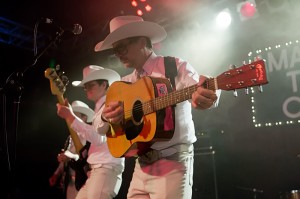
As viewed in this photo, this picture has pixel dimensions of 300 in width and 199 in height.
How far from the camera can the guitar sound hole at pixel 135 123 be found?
3039 mm

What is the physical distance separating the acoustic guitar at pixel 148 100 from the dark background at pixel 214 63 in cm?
208

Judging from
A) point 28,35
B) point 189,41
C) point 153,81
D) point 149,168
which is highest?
point 28,35

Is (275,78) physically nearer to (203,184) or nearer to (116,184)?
(203,184)

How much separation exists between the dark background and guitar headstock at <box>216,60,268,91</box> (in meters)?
2.67

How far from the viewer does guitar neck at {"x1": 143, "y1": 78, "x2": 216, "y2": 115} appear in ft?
8.14

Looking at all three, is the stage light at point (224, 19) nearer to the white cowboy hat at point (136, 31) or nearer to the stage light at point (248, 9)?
the stage light at point (248, 9)

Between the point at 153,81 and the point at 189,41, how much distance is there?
4820mm

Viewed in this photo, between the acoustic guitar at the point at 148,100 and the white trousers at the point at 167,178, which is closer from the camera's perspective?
the acoustic guitar at the point at 148,100

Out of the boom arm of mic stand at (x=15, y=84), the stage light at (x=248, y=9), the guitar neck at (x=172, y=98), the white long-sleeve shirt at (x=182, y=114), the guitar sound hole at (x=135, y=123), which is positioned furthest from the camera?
the stage light at (x=248, y=9)

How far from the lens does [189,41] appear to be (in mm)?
7488

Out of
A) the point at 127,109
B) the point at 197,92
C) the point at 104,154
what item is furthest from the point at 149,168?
the point at 104,154

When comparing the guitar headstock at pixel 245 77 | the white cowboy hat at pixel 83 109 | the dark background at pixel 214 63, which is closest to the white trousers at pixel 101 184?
the dark background at pixel 214 63

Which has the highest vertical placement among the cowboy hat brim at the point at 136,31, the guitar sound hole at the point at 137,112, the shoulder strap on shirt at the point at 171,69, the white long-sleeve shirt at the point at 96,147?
the cowboy hat brim at the point at 136,31

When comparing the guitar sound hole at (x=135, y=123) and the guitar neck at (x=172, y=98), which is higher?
the guitar neck at (x=172, y=98)
